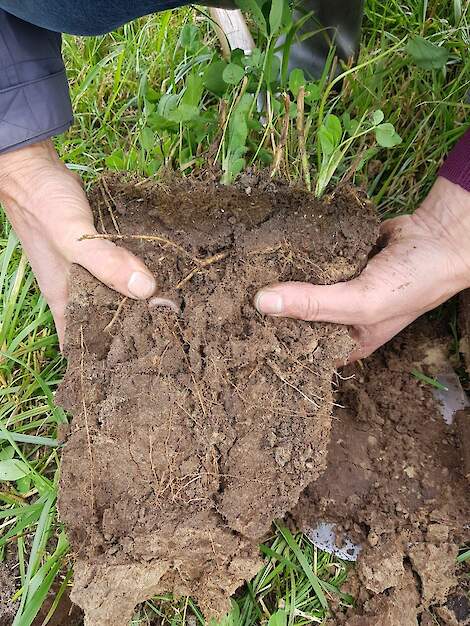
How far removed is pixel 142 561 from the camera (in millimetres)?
1059

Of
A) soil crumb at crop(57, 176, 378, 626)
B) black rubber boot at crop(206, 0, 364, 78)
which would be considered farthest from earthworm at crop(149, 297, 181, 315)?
black rubber boot at crop(206, 0, 364, 78)

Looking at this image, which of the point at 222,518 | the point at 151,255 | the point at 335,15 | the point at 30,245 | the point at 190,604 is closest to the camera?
the point at 222,518

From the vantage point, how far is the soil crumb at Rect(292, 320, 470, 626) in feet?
4.09

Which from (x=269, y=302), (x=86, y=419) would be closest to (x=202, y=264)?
(x=269, y=302)

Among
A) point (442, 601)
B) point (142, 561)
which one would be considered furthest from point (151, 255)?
point (442, 601)

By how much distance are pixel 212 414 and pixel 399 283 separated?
530 mm

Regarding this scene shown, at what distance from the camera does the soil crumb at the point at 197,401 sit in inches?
41.3

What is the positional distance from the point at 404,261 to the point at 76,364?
78cm

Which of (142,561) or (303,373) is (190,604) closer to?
(142,561)

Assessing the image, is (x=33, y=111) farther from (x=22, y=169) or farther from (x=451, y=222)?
(x=451, y=222)

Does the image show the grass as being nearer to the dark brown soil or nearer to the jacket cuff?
the dark brown soil

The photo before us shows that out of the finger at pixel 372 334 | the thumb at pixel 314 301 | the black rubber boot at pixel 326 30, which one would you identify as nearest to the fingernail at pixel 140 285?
the thumb at pixel 314 301

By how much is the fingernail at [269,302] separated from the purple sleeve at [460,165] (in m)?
0.59

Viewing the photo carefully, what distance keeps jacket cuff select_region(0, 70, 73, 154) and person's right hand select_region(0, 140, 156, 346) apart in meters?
0.06
